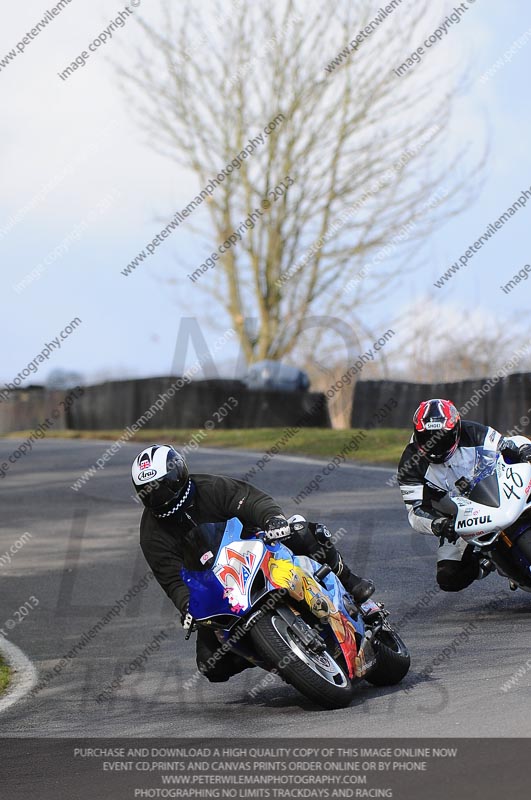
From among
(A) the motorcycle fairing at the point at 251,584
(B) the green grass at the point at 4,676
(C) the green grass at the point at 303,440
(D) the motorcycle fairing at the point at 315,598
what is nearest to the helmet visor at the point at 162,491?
(A) the motorcycle fairing at the point at 251,584

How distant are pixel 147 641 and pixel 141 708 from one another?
2955 millimetres

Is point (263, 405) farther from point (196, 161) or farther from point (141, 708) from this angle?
point (141, 708)

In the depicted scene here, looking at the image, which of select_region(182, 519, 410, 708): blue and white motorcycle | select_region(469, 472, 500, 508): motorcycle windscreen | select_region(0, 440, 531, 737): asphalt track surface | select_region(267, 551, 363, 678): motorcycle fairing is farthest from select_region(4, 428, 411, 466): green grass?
select_region(267, 551, 363, 678): motorcycle fairing

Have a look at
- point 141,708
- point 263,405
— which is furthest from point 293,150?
point 141,708

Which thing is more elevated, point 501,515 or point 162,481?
point 501,515

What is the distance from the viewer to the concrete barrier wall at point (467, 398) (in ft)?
67.1

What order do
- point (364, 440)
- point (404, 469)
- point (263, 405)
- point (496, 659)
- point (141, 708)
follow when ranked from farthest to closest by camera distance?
point (263, 405) < point (364, 440) < point (404, 469) < point (141, 708) < point (496, 659)

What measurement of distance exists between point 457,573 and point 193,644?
2.63 metres

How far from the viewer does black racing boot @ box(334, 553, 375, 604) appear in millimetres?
7504

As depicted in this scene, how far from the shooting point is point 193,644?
413 inches

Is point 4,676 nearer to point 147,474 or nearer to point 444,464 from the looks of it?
point 147,474

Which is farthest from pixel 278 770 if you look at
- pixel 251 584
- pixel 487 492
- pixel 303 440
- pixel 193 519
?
pixel 303 440

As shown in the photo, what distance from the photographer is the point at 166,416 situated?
3156cm

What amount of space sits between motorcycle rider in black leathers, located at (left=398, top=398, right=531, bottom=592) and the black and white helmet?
2151 mm
